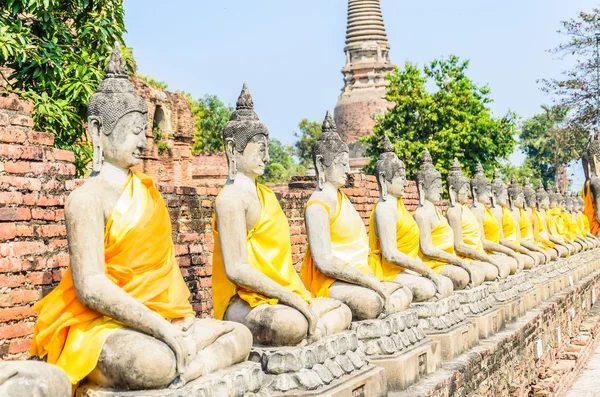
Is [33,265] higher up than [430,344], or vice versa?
[33,265]

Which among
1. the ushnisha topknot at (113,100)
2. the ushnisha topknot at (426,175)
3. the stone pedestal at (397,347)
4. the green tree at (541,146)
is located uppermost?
the green tree at (541,146)

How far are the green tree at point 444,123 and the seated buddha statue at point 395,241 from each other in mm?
15270

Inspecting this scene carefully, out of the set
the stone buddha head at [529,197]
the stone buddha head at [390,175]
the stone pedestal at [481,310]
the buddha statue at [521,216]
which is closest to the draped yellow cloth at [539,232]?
the stone buddha head at [529,197]

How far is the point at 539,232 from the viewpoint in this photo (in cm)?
1378

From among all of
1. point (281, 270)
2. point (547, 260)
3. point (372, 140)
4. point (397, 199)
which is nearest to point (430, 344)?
point (397, 199)

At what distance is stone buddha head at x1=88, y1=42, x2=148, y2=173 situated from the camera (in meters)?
3.90

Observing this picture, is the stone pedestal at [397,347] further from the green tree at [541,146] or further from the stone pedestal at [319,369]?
the green tree at [541,146]

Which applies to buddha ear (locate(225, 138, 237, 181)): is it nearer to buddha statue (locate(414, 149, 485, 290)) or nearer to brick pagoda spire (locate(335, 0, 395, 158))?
buddha statue (locate(414, 149, 485, 290))

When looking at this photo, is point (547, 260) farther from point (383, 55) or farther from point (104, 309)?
point (383, 55)

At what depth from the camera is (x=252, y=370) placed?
3.97m

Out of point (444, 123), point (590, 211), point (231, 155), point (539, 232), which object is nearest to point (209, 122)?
point (444, 123)

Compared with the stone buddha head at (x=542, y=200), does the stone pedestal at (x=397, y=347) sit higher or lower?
lower

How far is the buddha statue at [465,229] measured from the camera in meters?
8.98

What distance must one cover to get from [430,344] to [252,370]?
2655 millimetres
